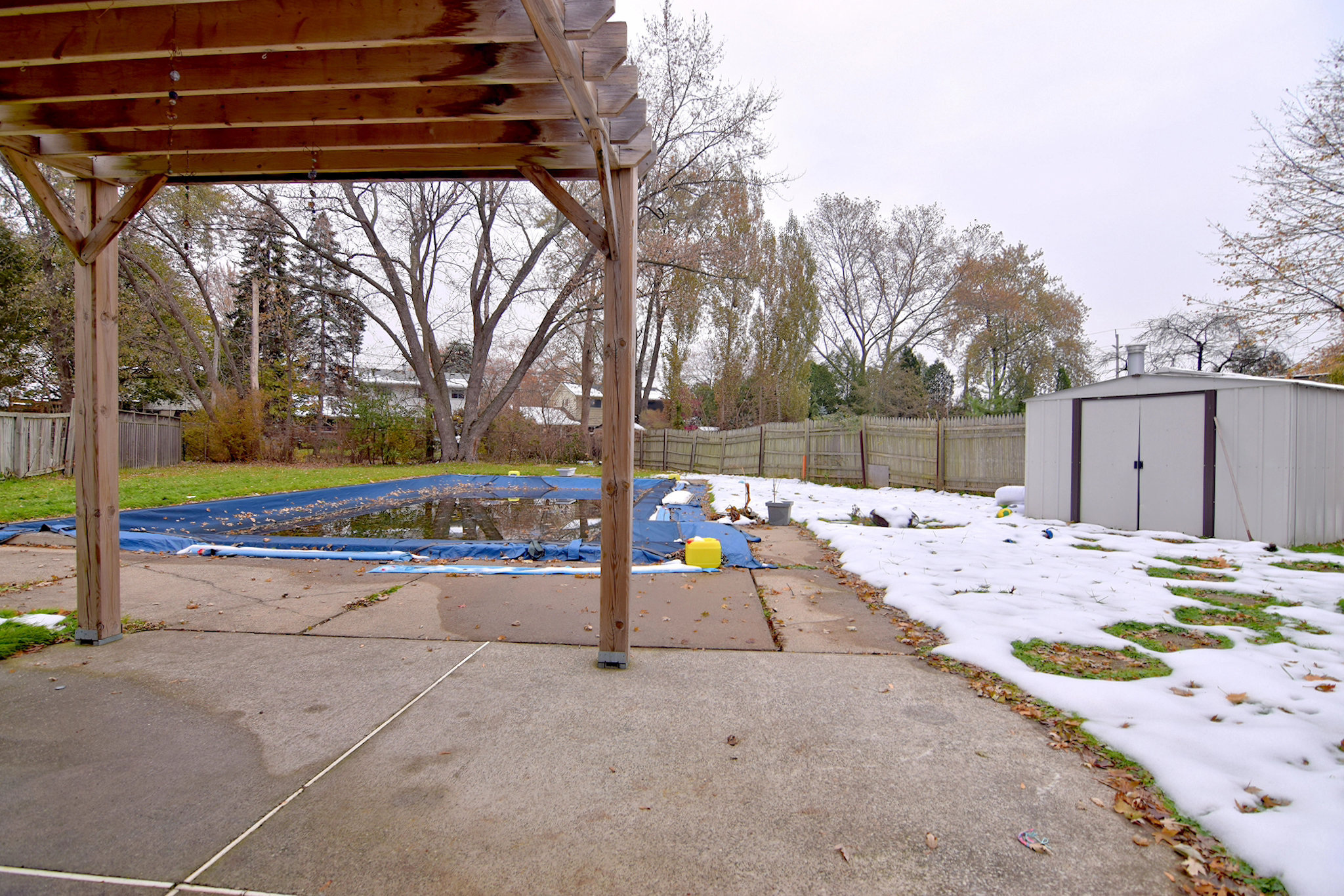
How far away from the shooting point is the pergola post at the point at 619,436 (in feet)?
10.5

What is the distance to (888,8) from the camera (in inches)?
388

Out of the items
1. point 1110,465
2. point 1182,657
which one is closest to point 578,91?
point 1182,657

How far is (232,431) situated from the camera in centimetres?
1767

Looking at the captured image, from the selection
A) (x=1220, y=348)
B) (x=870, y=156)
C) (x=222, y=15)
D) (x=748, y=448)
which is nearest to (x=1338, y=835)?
(x=222, y=15)

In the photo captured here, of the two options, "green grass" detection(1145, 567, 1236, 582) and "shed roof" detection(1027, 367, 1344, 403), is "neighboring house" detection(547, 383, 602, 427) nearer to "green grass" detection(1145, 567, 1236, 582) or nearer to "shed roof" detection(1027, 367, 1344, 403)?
"shed roof" detection(1027, 367, 1344, 403)

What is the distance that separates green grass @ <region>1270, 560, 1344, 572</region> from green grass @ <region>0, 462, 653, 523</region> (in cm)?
1265

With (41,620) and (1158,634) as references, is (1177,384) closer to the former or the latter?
(1158,634)

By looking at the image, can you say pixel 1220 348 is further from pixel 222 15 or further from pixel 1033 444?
pixel 222 15

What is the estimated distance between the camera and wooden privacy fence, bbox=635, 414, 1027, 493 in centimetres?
1152

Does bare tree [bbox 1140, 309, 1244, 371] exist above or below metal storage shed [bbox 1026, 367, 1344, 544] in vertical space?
above

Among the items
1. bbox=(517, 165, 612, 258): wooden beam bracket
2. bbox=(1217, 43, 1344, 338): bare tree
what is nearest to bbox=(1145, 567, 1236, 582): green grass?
bbox=(517, 165, 612, 258): wooden beam bracket

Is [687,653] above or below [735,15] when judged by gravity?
below

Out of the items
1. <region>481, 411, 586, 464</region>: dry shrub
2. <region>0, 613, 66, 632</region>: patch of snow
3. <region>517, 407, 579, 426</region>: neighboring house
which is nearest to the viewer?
<region>0, 613, 66, 632</region>: patch of snow

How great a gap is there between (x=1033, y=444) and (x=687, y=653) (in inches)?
306
